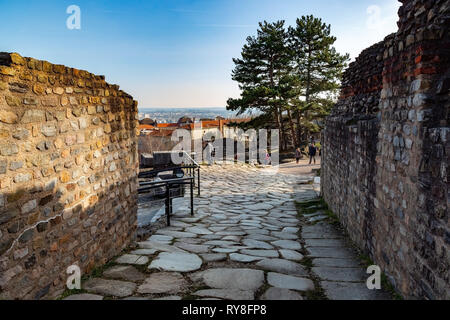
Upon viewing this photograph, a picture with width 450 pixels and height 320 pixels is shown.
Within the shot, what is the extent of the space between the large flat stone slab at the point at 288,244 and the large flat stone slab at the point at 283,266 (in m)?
0.78

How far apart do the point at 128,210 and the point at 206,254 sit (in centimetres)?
126

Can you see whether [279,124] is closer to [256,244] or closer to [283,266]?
[256,244]

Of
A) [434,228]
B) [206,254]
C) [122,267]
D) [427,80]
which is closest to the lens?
[434,228]

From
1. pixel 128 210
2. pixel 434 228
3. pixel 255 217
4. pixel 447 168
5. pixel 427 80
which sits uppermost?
pixel 427 80

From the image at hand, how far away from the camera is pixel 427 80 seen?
2.63 m

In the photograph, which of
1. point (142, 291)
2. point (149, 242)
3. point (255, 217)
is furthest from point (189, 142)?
point (142, 291)

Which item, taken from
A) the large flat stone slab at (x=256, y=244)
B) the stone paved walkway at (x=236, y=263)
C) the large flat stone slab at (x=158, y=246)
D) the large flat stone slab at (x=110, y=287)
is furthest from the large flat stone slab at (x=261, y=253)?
the large flat stone slab at (x=110, y=287)

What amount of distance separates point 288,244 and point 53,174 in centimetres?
355

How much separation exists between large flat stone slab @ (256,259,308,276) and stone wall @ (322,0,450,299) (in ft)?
2.76

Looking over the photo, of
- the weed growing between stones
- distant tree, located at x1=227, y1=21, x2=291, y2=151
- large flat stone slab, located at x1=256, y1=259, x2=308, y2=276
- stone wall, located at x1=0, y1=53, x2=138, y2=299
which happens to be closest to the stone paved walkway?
large flat stone slab, located at x1=256, y1=259, x2=308, y2=276

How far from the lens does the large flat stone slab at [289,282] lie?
A: 10.8 ft

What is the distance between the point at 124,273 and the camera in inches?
140

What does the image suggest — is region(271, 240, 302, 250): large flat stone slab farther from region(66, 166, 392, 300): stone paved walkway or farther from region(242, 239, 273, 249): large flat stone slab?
region(242, 239, 273, 249): large flat stone slab

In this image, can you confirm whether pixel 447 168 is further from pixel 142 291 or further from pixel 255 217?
pixel 255 217
